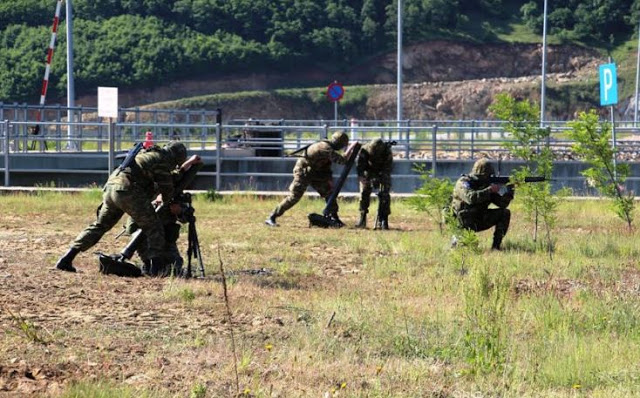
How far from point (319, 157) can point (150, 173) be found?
21.7 ft

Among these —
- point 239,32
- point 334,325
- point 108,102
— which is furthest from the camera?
point 239,32

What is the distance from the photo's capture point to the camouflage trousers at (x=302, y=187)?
707 inches

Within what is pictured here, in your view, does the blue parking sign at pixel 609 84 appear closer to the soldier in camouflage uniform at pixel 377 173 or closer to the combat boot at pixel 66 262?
the soldier in camouflage uniform at pixel 377 173

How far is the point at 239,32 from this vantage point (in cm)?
9112

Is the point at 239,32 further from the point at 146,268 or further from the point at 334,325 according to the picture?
the point at 334,325

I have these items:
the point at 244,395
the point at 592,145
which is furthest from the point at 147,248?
the point at 592,145

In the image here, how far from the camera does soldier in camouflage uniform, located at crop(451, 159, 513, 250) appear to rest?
1411 cm

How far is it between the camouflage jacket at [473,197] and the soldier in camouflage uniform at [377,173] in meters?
3.27

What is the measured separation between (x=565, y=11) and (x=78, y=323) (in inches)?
3556

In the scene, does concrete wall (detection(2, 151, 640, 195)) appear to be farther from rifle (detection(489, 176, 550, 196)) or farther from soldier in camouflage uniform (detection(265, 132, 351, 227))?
rifle (detection(489, 176, 550, 196))

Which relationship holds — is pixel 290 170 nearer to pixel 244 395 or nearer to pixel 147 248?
pixel 147 248

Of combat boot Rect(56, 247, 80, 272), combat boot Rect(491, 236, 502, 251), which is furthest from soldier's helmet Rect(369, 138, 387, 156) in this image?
combat boot Rect(56, 247, 80, 272)

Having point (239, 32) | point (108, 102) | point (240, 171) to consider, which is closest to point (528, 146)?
point (108, 102)

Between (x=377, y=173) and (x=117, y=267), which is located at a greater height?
(x=377, y=173)
